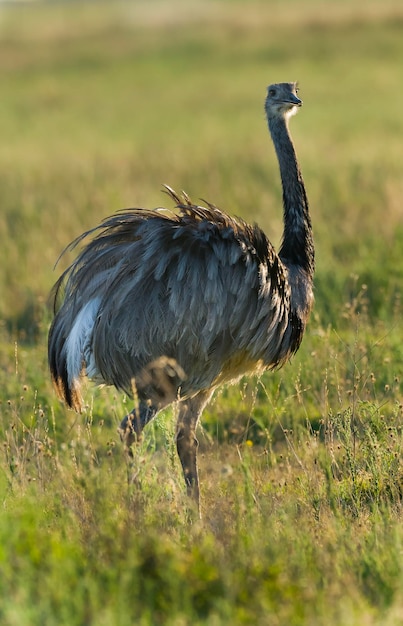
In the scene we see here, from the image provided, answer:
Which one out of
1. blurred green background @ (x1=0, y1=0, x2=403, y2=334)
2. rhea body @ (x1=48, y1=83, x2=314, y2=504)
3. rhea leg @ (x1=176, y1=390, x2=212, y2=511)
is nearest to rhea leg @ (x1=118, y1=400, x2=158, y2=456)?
rhea body @ (x1=48, y1=83, x2=314, y2=504)

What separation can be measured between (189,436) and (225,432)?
52 centimetres

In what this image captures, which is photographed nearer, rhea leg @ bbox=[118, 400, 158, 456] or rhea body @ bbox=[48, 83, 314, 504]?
rhea body @ bbox=[48, 83, 314, 504]

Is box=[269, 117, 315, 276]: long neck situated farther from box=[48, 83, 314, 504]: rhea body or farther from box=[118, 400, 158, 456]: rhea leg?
box=[118, 400, 158, 456]: rhea leg

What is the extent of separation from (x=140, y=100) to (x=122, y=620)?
27.1 metres

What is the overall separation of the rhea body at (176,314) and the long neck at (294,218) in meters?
0.32

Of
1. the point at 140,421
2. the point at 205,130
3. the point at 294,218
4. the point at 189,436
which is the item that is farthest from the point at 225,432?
the point at 205,130

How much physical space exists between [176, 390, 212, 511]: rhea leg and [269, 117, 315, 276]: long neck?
34.6 inches

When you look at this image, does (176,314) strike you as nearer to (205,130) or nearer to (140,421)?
(140,421)

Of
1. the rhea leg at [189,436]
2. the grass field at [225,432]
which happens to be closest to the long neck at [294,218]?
the grass field at [225,432]

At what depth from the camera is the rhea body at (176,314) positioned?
16.3 feet

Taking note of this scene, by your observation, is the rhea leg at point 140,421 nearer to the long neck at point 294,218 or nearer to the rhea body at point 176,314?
the rhea body at point 176,314

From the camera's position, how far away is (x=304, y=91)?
27.8 meters

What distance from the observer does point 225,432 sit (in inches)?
234

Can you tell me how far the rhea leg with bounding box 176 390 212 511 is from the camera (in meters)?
5.38
